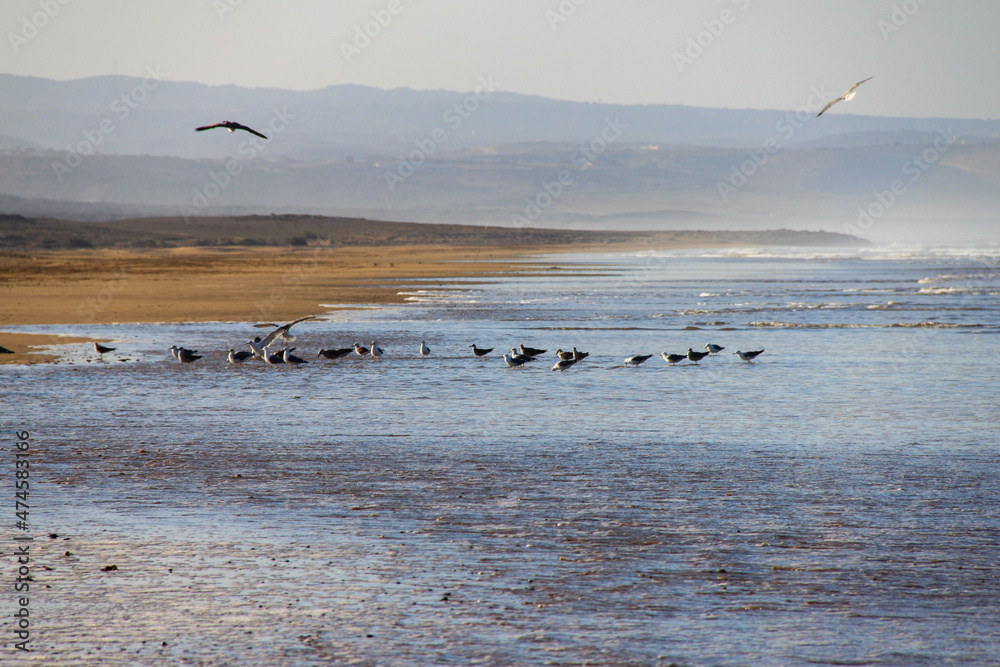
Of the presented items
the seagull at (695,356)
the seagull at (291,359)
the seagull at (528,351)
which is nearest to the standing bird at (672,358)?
the seagull at (695,356)

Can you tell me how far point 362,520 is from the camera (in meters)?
7.31

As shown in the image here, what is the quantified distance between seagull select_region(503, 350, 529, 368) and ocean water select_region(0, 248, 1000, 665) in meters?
0.29

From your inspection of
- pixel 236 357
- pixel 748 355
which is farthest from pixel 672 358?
pixel 236 357

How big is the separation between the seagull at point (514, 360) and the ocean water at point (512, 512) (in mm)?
290

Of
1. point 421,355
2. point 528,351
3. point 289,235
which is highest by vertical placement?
point 289,235

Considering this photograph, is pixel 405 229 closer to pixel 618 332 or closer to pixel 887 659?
pixel 618 332

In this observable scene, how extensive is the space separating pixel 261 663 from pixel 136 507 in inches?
127

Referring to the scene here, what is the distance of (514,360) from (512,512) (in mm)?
8793

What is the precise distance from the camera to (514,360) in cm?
1620

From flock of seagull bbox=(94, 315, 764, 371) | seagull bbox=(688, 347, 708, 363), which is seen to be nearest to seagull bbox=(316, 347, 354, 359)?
flock of seagull bbox=(94, 315, 764, 371)

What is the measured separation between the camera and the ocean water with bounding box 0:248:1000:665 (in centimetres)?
523

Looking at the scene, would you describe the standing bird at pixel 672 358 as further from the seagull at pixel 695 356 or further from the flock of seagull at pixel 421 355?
the seagull at pixel 695 356

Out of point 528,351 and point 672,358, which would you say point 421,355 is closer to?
point 528,351

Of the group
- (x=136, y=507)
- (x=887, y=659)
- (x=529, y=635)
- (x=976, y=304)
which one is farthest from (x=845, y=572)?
(x=976, y=304)
